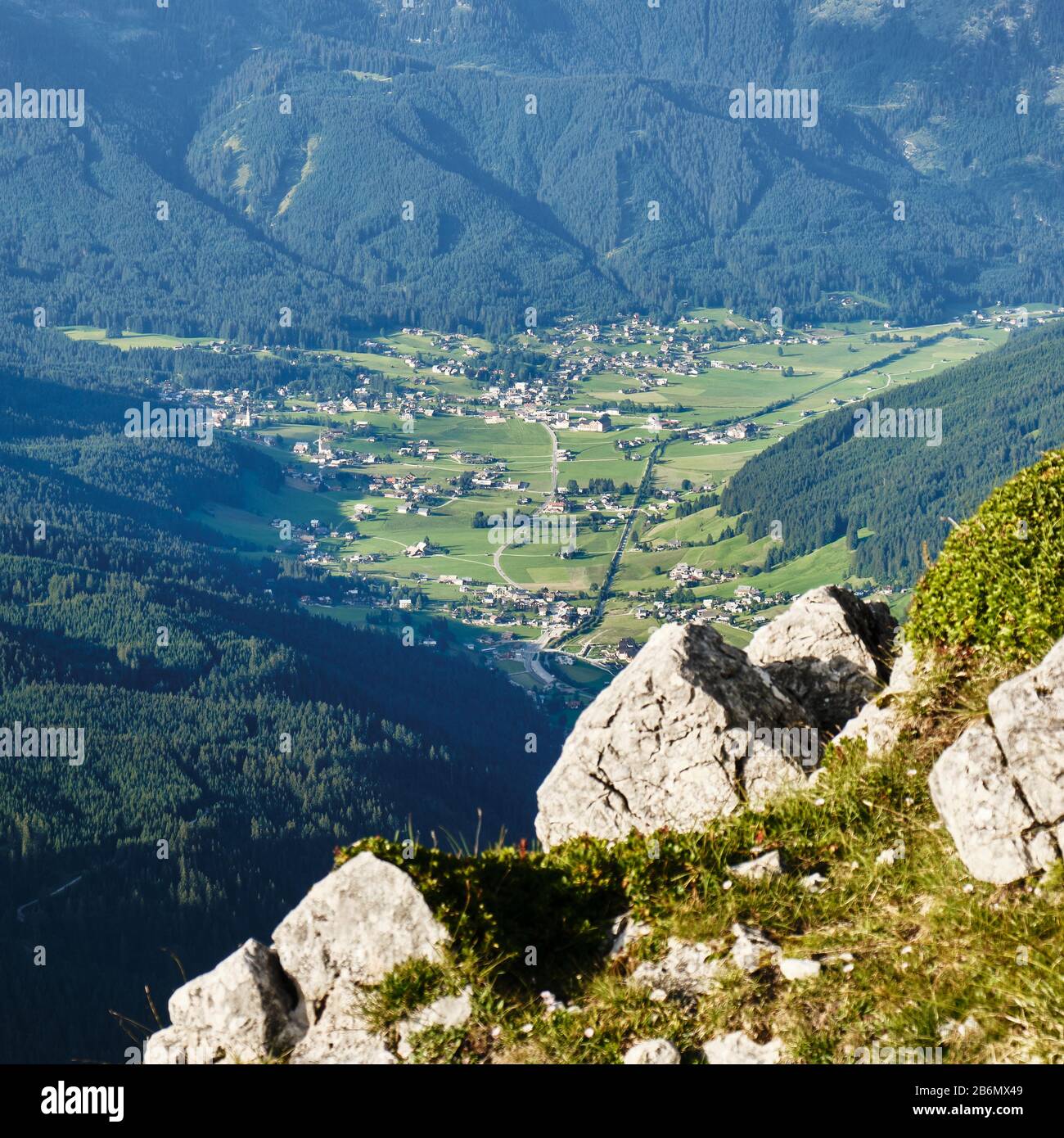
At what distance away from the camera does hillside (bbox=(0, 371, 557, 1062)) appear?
88.5 metres

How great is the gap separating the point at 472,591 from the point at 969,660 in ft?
572

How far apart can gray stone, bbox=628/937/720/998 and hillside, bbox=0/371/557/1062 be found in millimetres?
54370

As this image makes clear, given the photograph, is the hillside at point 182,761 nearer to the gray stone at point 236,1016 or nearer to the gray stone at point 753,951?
the gray stone at point 236,1016

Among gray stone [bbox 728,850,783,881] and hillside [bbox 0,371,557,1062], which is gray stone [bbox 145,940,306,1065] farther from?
hillside [bbox 0,371,557,1062]

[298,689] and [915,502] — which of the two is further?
[915,502]

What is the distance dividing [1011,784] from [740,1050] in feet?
11.3

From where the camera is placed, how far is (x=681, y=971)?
38.9 feet

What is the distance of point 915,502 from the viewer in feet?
649

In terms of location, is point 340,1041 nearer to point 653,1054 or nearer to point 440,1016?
point 440,1016

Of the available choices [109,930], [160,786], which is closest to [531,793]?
[160,786]

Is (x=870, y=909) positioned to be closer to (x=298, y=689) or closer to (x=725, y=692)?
(x=725, y=692)

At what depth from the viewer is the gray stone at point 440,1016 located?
11.5m

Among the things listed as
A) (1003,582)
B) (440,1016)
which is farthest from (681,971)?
(1003,582)
